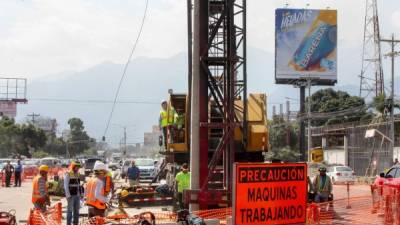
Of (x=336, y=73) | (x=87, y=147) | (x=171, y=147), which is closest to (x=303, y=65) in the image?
(x=336, y=73)

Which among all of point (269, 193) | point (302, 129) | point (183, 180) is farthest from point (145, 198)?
point (302, 129)

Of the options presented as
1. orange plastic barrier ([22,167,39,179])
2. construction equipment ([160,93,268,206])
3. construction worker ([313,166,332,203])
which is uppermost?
construction equipment ([160,93,268,206])

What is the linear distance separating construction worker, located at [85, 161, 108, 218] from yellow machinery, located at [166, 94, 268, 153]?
6.45 m

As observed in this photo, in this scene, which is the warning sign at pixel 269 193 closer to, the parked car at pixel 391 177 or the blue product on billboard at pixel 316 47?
the parked car at pixel 391 177

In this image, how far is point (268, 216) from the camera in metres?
8.02

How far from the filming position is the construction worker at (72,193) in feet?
46.0

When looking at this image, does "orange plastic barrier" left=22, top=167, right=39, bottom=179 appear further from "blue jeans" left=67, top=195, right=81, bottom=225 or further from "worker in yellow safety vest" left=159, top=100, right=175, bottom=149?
"blue jeans" left=67, top=195, right=81, bottom=225

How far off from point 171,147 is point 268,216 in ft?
37.9

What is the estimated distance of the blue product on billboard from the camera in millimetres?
66000

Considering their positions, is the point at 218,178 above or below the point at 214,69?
below

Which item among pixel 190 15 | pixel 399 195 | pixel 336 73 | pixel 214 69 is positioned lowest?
pixel 399 195

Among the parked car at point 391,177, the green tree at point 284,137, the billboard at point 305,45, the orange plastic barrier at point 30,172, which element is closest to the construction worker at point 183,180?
the parked car at point 391,177

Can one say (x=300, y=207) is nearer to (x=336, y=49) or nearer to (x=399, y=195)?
(x=399, y=195)

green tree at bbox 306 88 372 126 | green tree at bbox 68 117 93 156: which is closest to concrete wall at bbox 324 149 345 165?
green tree at bbox 306 88 372 126
